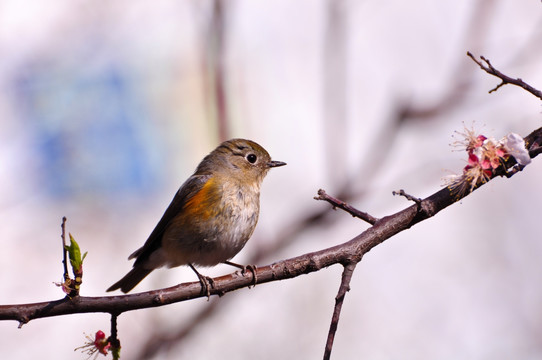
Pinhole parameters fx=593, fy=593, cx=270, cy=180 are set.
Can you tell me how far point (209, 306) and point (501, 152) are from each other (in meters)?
2.75

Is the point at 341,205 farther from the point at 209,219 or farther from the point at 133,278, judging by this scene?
the point at 133,278

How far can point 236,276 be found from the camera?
316 cm

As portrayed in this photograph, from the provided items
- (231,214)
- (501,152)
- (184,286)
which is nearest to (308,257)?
(184,286)

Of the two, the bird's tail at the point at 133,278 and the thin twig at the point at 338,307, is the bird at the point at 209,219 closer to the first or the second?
the bird's tail at the point at 133,278

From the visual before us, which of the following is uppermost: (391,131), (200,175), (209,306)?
(200,175)

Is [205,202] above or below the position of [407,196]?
above

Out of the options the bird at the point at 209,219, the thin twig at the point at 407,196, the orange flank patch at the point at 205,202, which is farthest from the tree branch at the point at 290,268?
the orange flank patch at the point at 205,202

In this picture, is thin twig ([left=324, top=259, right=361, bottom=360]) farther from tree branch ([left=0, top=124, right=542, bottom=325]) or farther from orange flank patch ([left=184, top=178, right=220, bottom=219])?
orange flank patch ([left=184, top=178, right=220, bottom=219])

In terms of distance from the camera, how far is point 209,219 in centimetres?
469

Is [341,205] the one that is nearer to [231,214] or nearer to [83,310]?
[83,310]

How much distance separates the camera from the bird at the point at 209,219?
15.4 feet

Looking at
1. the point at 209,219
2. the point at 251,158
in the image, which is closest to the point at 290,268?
the point at 209,219

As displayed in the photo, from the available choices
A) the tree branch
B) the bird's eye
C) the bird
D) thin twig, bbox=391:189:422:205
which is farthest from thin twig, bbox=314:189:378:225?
the bird's eye

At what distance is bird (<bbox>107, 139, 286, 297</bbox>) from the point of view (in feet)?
15.4
